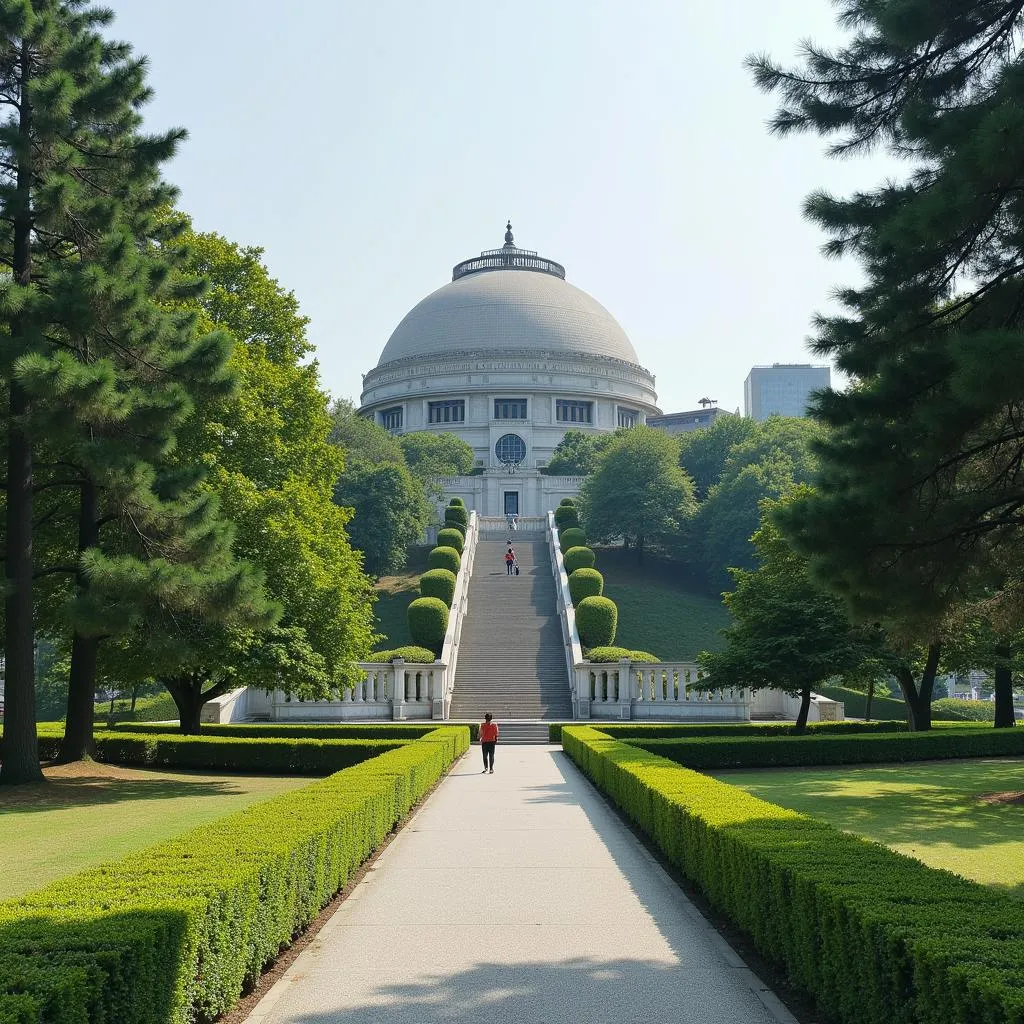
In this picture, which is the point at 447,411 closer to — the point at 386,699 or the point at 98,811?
the point at 386,699

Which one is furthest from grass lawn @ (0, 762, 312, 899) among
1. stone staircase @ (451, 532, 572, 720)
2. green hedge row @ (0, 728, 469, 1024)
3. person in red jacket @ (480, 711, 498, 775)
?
stone staircase @ (451, 532, 572, 720)

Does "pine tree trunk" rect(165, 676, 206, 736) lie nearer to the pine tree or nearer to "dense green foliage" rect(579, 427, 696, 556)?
the pine tree

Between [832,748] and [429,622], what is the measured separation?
19983mm

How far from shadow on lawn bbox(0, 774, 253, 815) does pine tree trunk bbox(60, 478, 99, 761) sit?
1.23m

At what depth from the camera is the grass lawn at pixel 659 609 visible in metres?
50.0

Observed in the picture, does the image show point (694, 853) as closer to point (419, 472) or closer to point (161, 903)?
point (161, 903)

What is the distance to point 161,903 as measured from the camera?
614 centimetres

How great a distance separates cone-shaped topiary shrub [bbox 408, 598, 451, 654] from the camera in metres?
40.0

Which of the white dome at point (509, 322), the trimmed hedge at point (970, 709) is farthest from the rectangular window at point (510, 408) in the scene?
the trimmed hedge at point (970, 709)

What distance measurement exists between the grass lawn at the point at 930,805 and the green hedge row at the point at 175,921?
6.47 metres

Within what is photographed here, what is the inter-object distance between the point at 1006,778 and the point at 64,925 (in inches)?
722

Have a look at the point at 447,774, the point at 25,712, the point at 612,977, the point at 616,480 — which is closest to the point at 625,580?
the point at 616,480

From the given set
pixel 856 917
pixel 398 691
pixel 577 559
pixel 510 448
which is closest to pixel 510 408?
pixel 510 448

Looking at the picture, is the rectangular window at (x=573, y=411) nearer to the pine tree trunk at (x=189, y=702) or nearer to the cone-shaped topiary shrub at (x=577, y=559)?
the cone-shaped topiary shrub at (x=577, y=559)
